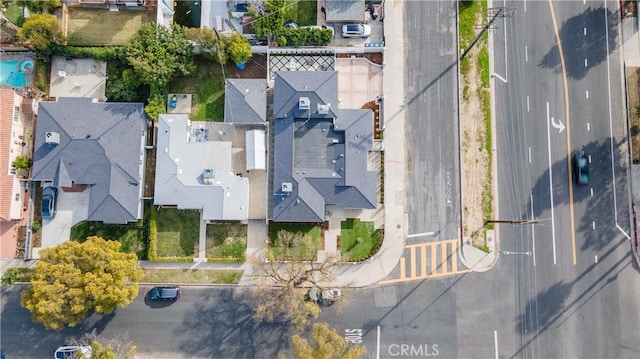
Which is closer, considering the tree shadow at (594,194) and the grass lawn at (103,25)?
the tree shadow at (594,194)

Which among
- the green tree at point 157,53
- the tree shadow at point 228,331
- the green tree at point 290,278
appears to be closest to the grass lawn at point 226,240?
the green tree at point 290,278

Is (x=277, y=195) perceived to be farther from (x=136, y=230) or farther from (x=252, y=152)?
(x=136, y=230)

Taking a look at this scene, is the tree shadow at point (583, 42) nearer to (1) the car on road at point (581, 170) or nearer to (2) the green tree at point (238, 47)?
(1) the car on road at point (581, 170)

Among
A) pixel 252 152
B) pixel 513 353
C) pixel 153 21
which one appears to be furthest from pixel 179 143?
pixel 513 353

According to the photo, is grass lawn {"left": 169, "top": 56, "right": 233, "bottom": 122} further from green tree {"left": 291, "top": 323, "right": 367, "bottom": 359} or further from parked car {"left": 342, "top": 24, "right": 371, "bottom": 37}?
green tree {"left": 291, "top": 323, "right": 367, "bottom": 359}

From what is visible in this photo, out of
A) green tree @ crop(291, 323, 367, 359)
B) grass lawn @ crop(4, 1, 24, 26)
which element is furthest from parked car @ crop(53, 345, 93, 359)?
grass lawn @ crop(4, 1, 24, 26)

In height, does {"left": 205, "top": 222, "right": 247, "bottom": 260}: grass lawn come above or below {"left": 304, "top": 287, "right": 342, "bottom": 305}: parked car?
above
